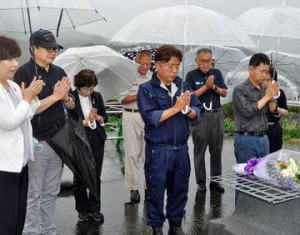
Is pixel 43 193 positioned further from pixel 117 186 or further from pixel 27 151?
pixel 117 186

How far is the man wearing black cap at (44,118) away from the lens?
394cm

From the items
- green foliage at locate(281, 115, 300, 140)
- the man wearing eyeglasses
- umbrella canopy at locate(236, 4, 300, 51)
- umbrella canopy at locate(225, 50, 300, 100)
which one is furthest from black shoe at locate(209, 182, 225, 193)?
green foliage at locate(281, 115, 300, 140)

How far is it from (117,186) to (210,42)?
9.04 ft

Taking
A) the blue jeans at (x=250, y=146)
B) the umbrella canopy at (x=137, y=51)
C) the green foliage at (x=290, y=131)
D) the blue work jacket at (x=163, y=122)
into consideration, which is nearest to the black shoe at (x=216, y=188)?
the blue jeans at (x=250, y=146)

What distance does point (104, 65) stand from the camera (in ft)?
17.9

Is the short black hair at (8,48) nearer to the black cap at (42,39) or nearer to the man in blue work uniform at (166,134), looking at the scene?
the black cap at (42,39)

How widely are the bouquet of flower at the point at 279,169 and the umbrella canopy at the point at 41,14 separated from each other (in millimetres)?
2084

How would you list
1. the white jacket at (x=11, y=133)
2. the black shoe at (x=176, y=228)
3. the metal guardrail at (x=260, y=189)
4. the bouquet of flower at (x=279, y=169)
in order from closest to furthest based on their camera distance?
the white jacket at (x=11, y=133), the metal guardrail at (x=260, y=189), the bouquet of flower at (x=279, y=169), the black shoe at (x=176, y=228)

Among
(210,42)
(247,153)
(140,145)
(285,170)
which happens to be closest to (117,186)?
(140,145)

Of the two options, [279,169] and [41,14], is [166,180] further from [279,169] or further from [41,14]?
[41,14]

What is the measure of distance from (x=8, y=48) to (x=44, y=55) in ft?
2.41

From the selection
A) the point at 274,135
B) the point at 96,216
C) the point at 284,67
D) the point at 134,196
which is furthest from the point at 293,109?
the point at 96,216

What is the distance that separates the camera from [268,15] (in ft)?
17.3

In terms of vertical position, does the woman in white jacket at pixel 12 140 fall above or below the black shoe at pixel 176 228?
above
